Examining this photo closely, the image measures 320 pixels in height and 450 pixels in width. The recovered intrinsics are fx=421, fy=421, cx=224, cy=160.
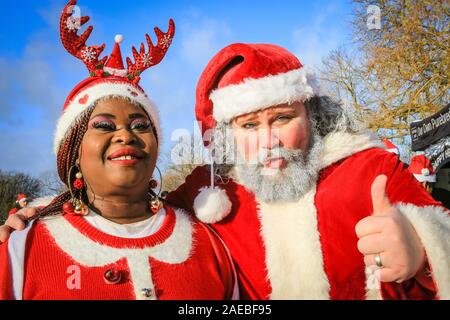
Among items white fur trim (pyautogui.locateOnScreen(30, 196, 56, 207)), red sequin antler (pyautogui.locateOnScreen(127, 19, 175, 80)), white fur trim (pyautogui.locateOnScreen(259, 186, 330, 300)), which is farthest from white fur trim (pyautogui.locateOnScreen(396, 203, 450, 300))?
white fur trim (pyautogui.locateOnScreen(30, 196, 56, 207))

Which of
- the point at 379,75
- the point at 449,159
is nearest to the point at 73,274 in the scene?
the point at 449,159

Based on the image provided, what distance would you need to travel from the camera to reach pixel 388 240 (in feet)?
5.49

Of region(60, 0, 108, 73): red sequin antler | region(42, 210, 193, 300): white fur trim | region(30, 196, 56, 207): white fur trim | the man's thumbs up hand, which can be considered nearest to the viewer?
the man's thumbs up hand

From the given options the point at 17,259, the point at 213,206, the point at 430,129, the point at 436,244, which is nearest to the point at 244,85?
the point at 213,206

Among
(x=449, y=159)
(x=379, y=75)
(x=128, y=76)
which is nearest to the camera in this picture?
(x=128, y=76)

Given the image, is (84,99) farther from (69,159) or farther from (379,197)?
(379,197)

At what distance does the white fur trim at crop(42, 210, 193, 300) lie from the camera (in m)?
1.83

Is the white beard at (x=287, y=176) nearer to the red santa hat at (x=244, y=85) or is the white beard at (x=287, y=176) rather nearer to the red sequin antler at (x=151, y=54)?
the red santa hat at (x=244, y=85)

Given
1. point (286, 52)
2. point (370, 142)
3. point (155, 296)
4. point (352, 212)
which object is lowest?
point (155, 296)

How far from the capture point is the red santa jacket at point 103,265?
1738 mm

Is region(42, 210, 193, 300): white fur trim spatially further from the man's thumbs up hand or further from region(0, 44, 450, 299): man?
the man's thumbs up hand

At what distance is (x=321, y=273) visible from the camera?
2.02 metres
